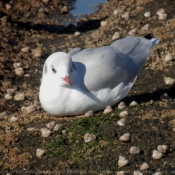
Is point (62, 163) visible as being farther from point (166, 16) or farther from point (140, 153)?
point (166, 16)

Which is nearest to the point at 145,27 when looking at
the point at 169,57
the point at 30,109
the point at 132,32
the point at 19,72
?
the point at 132,32

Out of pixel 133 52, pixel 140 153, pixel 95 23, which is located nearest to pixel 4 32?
pixel 95 23

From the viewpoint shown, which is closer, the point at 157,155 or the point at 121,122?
the point at 157,155

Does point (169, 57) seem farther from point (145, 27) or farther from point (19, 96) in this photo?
point (19, 96)

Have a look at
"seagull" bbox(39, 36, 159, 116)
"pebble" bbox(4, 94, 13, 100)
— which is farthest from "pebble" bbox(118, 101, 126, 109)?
"pebble" bbox(4, 94, 13, 100)

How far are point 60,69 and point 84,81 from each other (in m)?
0.33

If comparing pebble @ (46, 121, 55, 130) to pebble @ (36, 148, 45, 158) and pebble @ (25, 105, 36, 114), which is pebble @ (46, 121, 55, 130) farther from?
pebble @ (25, 105, 36, 114)

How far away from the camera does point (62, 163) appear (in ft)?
18.4

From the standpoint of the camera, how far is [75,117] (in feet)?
22.0

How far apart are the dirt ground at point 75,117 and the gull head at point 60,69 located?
0.44 metres

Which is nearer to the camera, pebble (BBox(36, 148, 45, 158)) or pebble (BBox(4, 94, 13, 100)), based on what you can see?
pebble (BBox(36, 148, 45, 158))

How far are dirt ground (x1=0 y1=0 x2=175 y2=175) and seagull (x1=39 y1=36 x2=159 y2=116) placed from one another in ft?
0.56

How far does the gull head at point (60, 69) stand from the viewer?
6480 millimetres

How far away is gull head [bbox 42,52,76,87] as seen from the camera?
255 inches
